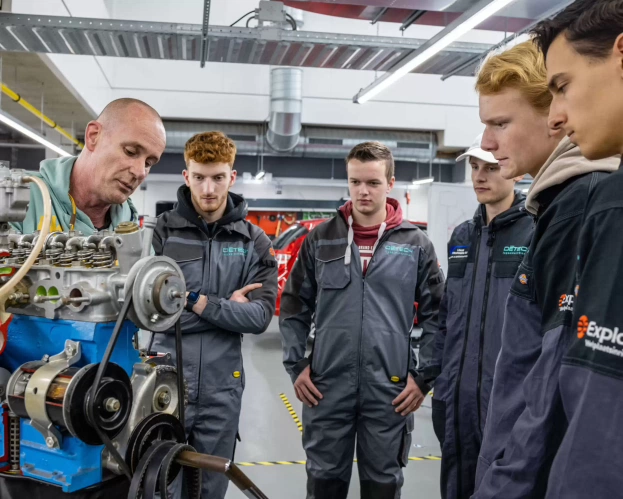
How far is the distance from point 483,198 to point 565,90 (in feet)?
4.23

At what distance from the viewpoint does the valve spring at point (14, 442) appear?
1082 mm

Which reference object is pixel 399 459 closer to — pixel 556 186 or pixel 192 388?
pixel 192 388

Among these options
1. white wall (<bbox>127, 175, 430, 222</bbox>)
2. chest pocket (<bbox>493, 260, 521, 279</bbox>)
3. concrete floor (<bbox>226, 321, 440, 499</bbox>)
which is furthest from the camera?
white wall (<bbox>127, 175, 430, 222</bbox>)

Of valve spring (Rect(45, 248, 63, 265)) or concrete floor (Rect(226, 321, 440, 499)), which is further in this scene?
concrete floor (Rect(226, 321, 440, 499))

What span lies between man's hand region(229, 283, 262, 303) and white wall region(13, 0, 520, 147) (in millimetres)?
7107

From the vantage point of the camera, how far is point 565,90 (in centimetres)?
82

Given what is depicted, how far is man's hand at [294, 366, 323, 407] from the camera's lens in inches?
83.5

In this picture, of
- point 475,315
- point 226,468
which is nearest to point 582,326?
point 226,468

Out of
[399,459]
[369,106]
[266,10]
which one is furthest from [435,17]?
[369,106]

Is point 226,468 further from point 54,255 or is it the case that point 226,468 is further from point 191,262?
point 191,262

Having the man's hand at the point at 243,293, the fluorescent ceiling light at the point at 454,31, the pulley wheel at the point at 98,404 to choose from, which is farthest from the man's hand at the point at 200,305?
the fluorescent ceiling light at the point at 454,31

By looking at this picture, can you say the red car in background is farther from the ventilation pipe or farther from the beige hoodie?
the beige hoodie

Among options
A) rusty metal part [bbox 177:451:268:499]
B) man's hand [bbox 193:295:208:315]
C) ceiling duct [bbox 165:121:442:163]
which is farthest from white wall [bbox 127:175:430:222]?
rusty metal part [bbox 177:451:268:499]

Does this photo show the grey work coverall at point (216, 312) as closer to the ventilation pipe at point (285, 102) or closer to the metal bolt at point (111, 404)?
the metal bolt at point (111, 404)
